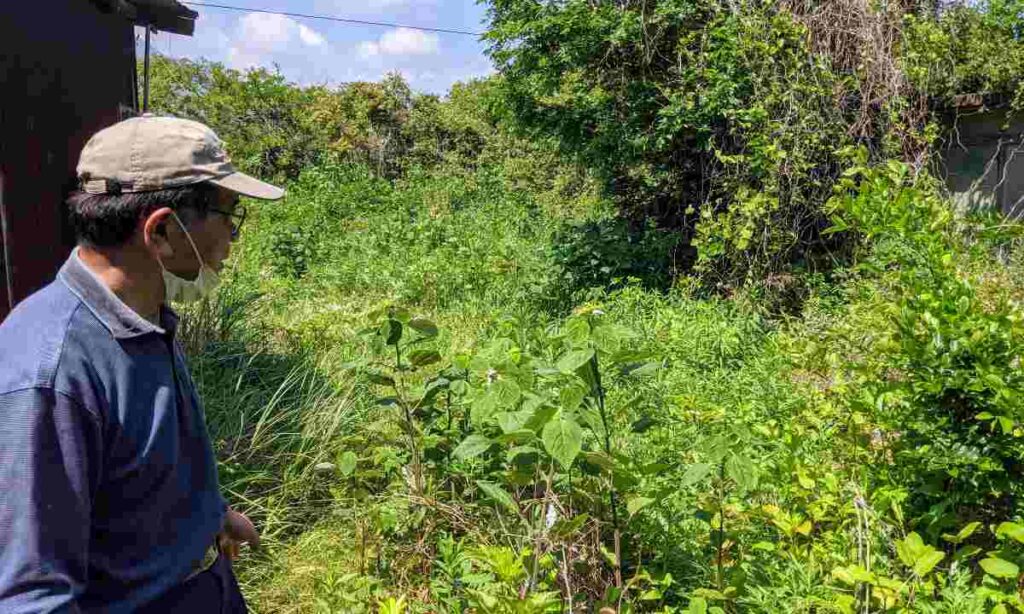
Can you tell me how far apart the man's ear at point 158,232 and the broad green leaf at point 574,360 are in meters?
1.21

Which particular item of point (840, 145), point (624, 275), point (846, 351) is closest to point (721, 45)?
point (840, 145)

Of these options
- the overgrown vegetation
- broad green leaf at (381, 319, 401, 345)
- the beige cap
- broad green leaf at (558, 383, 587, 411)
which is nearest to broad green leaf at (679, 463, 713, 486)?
the overgrown vegetation

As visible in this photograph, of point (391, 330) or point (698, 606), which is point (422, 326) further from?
point (698, 606)

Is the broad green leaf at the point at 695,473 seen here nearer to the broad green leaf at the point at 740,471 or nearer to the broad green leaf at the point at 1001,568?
the broad green leaf at the point at 740,471

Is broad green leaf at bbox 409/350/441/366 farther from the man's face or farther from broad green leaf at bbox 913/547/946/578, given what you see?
broad green leaf at bbox 913/547/946/578

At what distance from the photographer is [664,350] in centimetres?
591

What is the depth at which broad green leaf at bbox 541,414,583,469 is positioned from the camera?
7.36 feet

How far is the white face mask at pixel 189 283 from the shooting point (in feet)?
5.44

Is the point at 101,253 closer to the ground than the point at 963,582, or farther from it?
farther from it

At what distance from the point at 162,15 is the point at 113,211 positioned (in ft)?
12.6

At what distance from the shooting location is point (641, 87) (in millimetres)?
7516

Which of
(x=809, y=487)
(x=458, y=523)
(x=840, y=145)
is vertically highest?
(x=840, y=145)

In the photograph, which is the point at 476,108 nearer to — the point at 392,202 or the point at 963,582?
the point at 392,202

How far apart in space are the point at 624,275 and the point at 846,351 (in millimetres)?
3303
